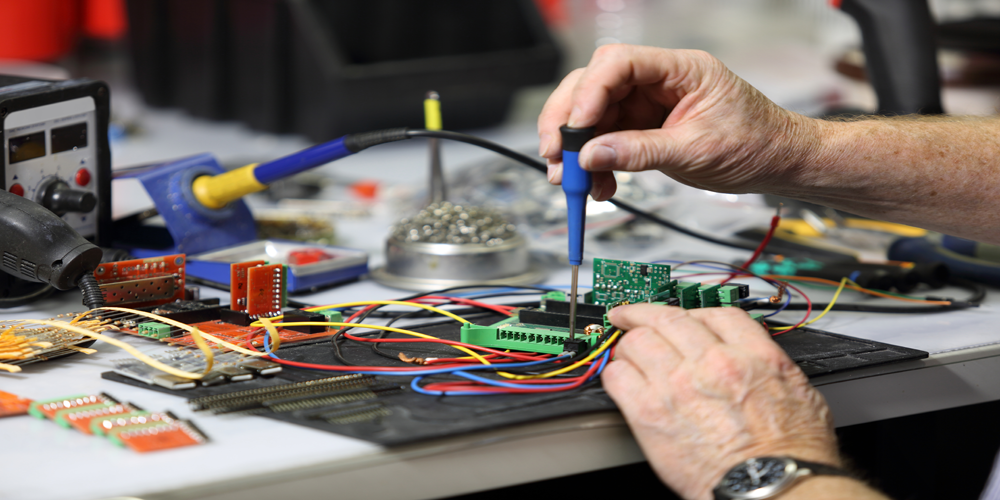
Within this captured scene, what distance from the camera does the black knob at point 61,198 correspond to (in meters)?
0.85

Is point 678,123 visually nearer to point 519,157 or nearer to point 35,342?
point 519,157

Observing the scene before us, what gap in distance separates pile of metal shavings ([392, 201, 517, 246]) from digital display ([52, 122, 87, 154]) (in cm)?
35

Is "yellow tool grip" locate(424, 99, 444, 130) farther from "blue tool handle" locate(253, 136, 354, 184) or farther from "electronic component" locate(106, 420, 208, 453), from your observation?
"electronic component" locate(106, 420, 208, 453)

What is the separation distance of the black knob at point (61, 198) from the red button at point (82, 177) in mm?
31

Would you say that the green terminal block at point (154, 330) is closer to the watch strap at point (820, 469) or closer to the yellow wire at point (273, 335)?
the yellow wire at point (273, 335)

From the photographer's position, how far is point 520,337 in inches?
27.1

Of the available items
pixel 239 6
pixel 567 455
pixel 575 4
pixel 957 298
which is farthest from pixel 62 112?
pixel 575 4

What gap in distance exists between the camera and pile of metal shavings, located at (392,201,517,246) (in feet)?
3.15

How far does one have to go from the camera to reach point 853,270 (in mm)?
947

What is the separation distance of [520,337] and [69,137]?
55cm

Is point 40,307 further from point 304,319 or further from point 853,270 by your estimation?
point 853,270

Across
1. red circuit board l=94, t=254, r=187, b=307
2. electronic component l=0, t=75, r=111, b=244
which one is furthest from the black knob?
red circuit board l=94, t=254, r=187, b=307

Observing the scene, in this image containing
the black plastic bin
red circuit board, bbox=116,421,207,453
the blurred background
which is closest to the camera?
red circuit board, bbox=116,421,207,453

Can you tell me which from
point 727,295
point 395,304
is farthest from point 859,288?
point 395,304
